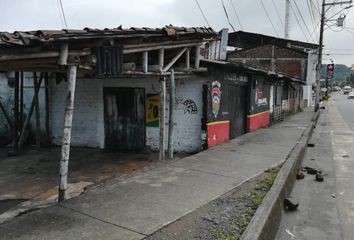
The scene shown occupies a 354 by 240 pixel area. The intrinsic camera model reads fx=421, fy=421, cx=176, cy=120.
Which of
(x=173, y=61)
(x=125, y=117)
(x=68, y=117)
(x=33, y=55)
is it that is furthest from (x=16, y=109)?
(x=33, y=55)

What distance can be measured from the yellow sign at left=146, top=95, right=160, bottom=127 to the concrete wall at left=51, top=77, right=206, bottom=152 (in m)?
0.14

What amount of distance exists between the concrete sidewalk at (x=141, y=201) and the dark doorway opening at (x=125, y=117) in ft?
9.22

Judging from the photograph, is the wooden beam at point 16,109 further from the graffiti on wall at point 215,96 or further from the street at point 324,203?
the street at point 324,203

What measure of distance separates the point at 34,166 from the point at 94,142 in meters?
2.77

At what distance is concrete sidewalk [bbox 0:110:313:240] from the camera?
4.97 metres

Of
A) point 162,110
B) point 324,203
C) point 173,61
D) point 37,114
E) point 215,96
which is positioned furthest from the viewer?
point 37,114

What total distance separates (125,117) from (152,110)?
0.88m

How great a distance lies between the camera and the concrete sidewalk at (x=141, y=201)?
497 cm

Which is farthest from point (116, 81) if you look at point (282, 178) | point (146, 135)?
point (282, 178)

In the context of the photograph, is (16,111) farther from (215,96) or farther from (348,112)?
(348,112)

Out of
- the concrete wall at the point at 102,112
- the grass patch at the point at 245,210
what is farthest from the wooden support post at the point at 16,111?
the grass patch at the point at 245,210

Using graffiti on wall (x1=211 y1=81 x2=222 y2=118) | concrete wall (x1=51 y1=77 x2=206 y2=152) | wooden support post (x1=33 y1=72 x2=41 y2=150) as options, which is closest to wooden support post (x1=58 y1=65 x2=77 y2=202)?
concrete wall (x1=51 y1=77 x2=206 y2=152)

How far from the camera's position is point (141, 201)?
244 inches

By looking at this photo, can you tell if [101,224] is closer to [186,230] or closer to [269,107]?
[186,230]
